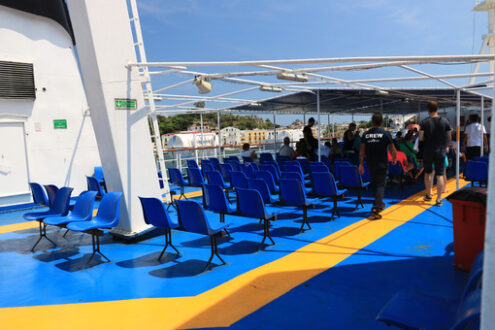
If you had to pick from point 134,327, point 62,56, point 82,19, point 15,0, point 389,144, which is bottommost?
point 134,327

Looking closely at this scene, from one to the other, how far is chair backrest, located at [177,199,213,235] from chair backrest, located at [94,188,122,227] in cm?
116

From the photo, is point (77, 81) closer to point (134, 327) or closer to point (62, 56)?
point (62, 56)

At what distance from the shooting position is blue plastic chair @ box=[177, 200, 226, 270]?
479cm

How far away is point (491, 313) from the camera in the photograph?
1.26 meters

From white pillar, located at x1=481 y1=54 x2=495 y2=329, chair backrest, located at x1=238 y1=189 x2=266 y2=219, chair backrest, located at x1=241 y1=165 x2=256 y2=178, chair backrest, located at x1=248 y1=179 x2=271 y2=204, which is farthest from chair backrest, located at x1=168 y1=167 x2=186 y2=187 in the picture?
white pillar, located at x1=481 y1=54 x2=495 y2=329

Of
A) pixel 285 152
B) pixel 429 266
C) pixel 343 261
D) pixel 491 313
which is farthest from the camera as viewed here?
pixel 285 152

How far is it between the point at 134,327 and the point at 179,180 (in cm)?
650

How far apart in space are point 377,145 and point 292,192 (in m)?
1.84

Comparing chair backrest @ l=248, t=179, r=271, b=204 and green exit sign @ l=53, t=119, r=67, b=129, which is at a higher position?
green exit sign @ l=53, t=119, r=67, b=129

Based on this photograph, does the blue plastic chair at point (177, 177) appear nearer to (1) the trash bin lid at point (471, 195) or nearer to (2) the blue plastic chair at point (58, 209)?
(2) the blue plastic chair at point (58, 209)

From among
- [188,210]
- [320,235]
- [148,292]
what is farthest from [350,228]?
[148,292]

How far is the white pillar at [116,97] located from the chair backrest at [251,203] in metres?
1.88

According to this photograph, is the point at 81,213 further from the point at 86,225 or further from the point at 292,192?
A: the point at 292,192

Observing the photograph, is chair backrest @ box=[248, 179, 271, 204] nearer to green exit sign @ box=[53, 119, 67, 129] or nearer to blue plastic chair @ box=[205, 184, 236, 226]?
blue plastic chair @ box=[205, 184, 236, 226]
